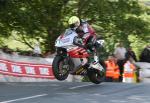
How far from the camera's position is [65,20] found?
22984mm

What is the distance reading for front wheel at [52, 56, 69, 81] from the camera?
13.6m

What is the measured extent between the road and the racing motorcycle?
0.33m

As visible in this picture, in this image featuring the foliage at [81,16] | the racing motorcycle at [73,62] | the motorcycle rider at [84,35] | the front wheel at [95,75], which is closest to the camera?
the racing motorcycle at [73,62]

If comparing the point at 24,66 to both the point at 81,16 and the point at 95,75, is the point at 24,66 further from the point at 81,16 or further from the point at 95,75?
the point at 81,16

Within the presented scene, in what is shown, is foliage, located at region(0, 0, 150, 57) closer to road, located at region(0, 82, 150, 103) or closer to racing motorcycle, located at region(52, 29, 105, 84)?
racing motorcycle, located at region(52, 29, 105, 84)

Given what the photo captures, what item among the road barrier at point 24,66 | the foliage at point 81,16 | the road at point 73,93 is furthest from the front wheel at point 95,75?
the foliage at point 81,16

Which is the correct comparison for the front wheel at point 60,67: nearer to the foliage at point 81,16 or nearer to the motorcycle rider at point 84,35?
the motorcycle rider at point 84,35

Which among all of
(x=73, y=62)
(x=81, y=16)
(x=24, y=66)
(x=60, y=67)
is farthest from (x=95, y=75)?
(x=81, y=16)

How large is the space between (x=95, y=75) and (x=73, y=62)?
1094 mm

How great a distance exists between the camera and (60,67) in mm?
13797

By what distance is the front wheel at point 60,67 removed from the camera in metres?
13.6

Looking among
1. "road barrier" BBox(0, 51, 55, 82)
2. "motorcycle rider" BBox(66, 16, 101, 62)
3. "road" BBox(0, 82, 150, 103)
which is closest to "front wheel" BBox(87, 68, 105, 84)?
"road" BBox(0, 82, 150, 103)

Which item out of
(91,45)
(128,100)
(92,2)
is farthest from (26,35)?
(128,100)

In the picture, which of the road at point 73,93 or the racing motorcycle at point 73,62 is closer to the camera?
the road at point 73,93
